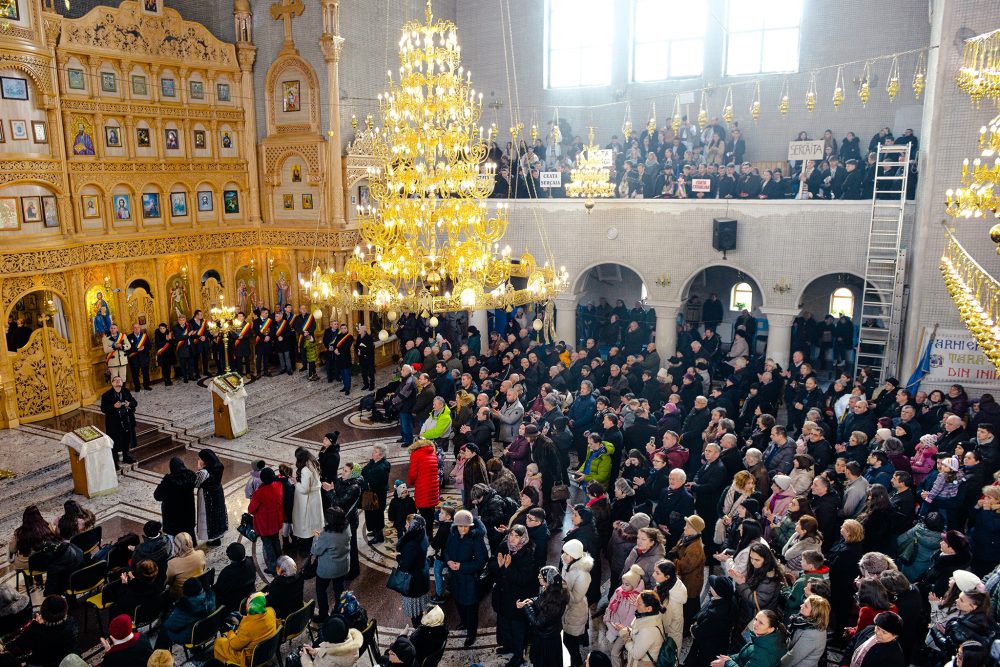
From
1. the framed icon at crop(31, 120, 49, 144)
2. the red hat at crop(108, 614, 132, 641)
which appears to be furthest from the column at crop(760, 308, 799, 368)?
the framed icon at crop(31, 120, 49, 144)

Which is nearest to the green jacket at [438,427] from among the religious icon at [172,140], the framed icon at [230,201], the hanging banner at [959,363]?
the hanging banner at [959,363]

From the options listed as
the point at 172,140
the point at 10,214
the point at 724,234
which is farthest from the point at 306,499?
the point at 172,140

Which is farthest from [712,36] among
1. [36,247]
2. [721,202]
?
[36,247]

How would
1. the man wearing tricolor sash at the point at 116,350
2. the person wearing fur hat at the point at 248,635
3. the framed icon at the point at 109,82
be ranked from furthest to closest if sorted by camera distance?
the framed icon at the point at 109,82, the man wearing tricolor sash at the point at 116,350, the person wearing fur hat at the point at 248,635

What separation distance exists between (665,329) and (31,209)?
1316cm

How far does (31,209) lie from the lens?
45.8ft

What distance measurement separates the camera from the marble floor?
8.35 metres

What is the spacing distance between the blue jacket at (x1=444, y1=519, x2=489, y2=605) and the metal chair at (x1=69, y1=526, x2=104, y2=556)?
13.4 ft

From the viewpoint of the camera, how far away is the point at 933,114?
41.7 ft

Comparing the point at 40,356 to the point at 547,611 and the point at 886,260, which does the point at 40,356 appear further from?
the point at 886,260

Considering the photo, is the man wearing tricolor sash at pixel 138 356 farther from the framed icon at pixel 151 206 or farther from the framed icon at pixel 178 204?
the framed icon at pixel 178 204

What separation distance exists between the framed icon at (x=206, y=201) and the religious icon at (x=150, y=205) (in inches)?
40.9

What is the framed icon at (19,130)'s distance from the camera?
1349 cm

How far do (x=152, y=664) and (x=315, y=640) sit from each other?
2.35 metres
